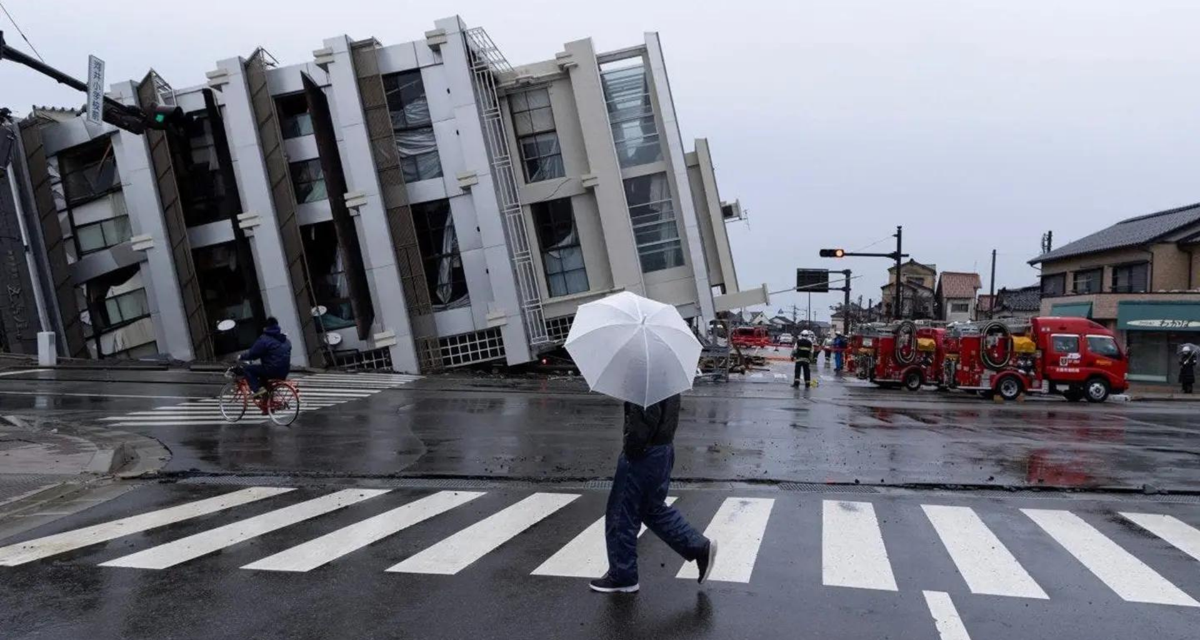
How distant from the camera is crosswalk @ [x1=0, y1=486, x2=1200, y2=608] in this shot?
656 centimetres

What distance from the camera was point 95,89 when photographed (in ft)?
55.4

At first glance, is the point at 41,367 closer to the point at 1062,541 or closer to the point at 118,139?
the point at 118,139

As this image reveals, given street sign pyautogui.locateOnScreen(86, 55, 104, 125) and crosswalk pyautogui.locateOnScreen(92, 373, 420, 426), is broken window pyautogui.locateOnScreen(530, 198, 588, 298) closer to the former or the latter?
crosswalk pyautogui.locateOnScreen(92, 373, 420, 426)

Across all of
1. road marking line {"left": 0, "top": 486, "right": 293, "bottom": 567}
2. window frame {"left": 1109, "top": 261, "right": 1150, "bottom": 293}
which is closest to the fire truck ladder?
road marking line {"left": 0, "top": 486, "right": 293, "bottom": 567}

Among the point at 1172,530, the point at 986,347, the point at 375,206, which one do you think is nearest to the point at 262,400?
the point at 1172,530

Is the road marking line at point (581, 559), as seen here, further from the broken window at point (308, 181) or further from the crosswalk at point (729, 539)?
the broken window at point (308, 181)

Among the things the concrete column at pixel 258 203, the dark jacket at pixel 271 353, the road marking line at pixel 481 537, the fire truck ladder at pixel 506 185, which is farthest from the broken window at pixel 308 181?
the road marking line at pixel 481 537

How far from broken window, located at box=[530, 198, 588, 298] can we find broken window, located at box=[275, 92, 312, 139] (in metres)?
9.19

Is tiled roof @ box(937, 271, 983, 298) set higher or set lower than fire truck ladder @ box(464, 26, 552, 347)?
lower

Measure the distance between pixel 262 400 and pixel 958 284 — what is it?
67890 millimetres

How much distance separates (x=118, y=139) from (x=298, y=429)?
23442 millimetres

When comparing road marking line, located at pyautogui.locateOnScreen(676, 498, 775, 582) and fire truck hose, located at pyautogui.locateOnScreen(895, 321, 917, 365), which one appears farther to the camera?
fire truck hose, located at pyautogui.locateOnScreen(895, 321, 917, 365)

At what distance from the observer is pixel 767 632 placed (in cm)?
534

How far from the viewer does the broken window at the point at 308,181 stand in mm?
33531
